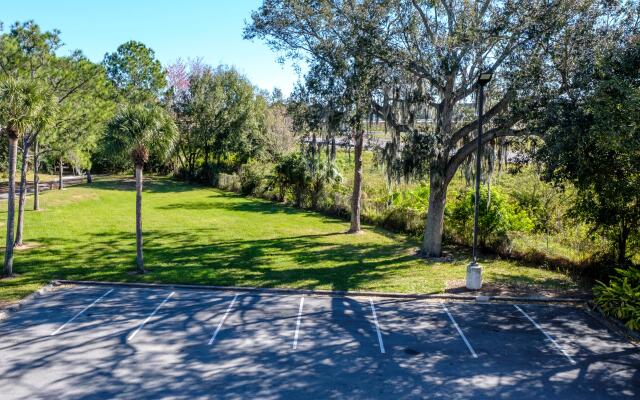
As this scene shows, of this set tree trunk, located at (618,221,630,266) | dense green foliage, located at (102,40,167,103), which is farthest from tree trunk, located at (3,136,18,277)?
dense green foliage, located at (102,40,167,103)

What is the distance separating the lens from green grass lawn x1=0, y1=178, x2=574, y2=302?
17.2 meters

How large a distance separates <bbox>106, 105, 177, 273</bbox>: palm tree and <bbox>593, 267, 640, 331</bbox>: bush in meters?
14.7

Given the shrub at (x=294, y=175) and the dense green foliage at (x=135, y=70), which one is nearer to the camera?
the shrub at (x=294, y=175)

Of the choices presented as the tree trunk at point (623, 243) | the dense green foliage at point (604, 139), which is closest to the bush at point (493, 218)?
the tree trunk at point (623, 243)

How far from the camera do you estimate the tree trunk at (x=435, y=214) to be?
2011cm

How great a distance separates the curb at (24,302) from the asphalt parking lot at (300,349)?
231 mm

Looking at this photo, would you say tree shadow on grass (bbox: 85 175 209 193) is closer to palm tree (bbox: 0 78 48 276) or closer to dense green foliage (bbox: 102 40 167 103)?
dense green foliage (bbox: 102 40 167 103)

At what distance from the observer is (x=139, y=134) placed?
16406 mm

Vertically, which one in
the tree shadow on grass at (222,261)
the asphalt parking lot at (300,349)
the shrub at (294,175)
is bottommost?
the asphalt parking lot at (300,349)

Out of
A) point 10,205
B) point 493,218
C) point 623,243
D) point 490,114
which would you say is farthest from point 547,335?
point 10,205

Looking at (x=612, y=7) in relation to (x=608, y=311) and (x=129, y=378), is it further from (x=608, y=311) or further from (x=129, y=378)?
(x=129, y=378)

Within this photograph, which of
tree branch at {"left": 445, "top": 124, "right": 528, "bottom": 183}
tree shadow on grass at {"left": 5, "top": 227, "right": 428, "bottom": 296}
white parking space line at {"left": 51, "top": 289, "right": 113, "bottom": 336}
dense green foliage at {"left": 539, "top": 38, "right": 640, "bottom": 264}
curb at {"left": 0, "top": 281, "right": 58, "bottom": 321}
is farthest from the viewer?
tree branch at {"left": 445, "top": 124, "right": 528, "bottom": 183}

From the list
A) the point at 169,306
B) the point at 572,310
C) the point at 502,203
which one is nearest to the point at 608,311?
the point at 572,310

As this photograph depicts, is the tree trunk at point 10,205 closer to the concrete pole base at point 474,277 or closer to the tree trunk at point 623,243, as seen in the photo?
the concrete pole base at point 474,277
